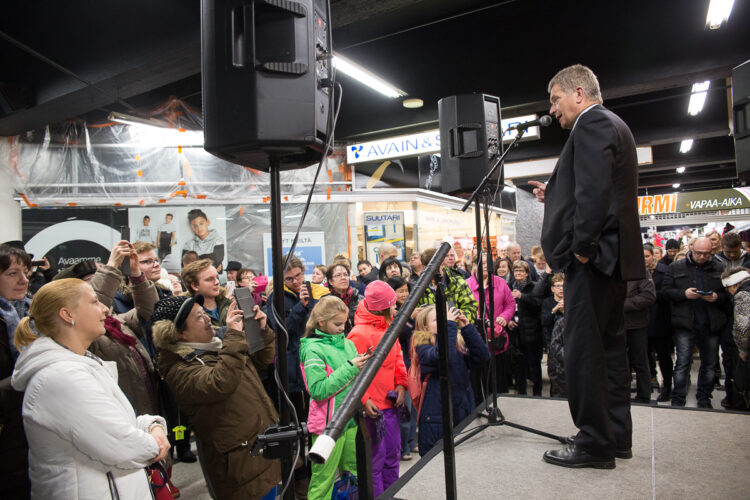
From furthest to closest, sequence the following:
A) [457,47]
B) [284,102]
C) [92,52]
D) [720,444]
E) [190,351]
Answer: [457,47] → [92,52] → [190,351] → [720,444] → [284,102]

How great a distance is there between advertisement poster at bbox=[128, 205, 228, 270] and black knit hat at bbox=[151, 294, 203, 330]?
12.6 ft

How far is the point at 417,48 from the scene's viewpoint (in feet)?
18.7

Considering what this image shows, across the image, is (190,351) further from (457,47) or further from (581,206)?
(457,47)

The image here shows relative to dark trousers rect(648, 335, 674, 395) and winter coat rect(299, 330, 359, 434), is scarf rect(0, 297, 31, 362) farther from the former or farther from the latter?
dark trousers rect(648, 335, 674, 395)

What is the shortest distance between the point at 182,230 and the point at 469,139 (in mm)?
4547

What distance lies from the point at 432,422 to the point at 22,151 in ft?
20.8

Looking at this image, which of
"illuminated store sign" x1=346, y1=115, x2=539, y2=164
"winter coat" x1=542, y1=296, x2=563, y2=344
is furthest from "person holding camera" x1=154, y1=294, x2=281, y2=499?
"illuminated store sign" x1=346, y1=115, x2=539, y2=164

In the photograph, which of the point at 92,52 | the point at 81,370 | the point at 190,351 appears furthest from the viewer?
the point at 92,52

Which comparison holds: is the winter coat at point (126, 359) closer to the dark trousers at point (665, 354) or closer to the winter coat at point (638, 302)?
the winter coat at point (638, 302)

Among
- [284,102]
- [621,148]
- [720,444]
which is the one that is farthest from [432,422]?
[284,102]

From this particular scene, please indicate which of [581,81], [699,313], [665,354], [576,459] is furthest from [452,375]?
[665,354]

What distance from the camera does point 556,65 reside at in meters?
5.80

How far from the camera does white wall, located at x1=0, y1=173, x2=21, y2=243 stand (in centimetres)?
577

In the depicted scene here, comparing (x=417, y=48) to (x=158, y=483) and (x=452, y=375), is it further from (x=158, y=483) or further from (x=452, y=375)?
(x=158, y=483)
